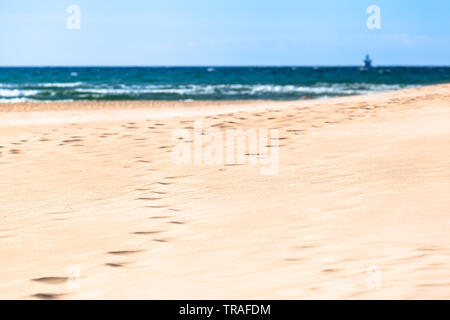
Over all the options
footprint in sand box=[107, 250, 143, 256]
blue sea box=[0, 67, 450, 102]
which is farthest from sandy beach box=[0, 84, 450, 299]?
blue sea box=[0, 67, 450, 102]

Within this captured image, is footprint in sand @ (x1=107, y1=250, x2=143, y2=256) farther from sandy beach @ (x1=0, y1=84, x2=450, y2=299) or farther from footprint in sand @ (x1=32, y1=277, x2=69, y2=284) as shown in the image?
footprint in sand @ (x1=32, y1=277, x2=69, y2=284)

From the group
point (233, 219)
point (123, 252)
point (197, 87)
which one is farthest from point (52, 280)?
point (197, 87)

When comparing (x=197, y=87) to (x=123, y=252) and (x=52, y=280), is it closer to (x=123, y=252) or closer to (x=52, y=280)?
(x=123, y=252)

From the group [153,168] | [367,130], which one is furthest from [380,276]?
[367,130]

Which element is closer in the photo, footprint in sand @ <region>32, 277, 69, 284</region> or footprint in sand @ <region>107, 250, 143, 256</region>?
footprint in sand @ <region>32, 277, 69, 284</region>

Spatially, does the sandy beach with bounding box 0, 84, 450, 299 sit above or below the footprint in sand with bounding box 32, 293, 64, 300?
above

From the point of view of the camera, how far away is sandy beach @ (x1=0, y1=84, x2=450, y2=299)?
3543mm

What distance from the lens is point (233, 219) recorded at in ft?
16.7

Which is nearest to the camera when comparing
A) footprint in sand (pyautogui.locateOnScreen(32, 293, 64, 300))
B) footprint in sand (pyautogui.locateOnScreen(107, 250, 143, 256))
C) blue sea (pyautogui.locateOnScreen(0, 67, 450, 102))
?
footprint in sand (pyautogui.locateOnScreen(32, 293, 64, 300))

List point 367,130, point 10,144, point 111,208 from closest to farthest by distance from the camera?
point 111,208
point 367,130
point 10,144

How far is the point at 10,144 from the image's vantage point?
9.71m

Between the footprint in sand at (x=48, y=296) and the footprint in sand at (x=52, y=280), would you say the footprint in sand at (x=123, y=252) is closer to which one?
the footprint in sand at (x=52, y=280)
